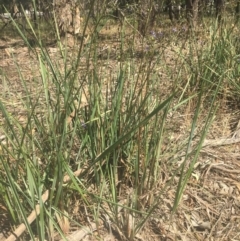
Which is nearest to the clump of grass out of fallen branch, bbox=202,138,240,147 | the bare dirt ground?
the bare dirt ground

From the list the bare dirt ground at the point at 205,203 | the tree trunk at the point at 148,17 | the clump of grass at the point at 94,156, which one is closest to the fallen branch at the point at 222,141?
the bare dirt ground at the point at 205,203

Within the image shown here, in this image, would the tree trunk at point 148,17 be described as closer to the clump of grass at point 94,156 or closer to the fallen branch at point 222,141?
the clump of grass at point 94,156

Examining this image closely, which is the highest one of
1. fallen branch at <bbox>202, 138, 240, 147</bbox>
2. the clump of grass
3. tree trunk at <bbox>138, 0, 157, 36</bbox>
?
tree trunk at <bbox>138, 0, 157, 36</bbox>

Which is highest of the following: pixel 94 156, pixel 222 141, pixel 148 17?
pixel 148 17

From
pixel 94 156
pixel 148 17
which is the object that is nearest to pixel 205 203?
pixel 94 156

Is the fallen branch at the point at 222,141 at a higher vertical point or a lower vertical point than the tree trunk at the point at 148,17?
lower

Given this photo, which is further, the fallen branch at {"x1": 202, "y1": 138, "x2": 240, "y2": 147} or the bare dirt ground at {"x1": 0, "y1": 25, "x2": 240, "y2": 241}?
the fallen branch at {"x1": 202, "y1": 138, "x2": 240, "y2": 147}

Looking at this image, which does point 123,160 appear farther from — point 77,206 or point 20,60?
point 20,60

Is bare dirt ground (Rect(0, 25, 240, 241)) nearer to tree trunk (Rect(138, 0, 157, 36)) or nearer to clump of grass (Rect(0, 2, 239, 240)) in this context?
clump of grass (Rect(0, 2, 239, 240))

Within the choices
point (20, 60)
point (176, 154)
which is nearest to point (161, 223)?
point (176, 154)

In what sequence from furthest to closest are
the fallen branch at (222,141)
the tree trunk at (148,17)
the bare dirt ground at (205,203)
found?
the fallen branch at (222,141), the bare dirt ground at (205,203), the tree trunk at (148,17)

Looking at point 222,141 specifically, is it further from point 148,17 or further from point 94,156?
point 148,17

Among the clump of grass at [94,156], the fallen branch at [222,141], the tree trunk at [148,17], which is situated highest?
the tree trunk at [148,17]

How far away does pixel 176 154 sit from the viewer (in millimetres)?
1644
